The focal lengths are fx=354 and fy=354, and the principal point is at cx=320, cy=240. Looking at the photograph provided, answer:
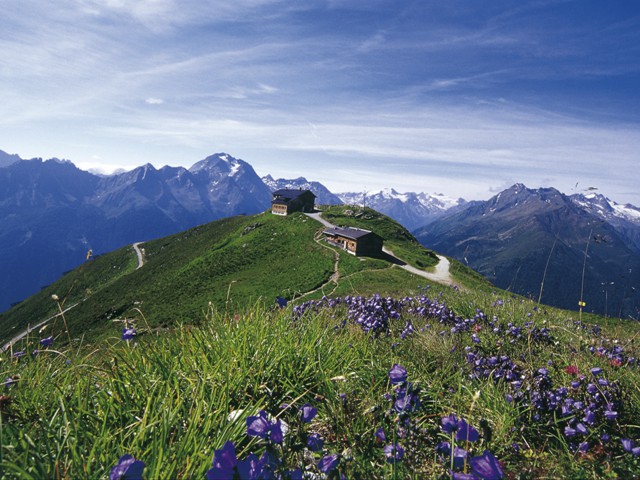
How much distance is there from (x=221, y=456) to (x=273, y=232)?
78.2 meters

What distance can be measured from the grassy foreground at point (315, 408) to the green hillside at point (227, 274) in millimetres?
23688

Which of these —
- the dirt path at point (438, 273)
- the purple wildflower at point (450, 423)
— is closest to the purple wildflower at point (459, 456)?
the purple wildflower at point (450, 423)

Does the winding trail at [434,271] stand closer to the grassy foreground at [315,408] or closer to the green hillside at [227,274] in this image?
the green hillside at [227,274]

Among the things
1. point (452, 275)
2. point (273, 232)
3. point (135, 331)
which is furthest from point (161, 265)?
point (135, 331)

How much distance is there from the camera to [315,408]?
242 cm

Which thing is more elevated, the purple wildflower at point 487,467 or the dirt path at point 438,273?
the purple wildflower at point 487,467

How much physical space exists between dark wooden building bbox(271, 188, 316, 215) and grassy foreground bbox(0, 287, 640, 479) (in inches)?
3754

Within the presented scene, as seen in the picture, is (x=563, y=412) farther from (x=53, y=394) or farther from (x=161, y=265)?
(x=161, y=265)

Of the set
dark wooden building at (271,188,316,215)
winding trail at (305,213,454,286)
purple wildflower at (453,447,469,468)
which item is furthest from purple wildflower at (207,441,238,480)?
dark wooden building at (271,188,316,215)

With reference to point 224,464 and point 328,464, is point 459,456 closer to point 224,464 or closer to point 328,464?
point 328,464

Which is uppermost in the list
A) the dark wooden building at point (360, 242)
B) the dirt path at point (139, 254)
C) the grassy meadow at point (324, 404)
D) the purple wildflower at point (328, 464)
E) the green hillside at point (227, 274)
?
the purple wildflower at point (328, 464)

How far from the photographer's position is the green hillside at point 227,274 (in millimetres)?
45875

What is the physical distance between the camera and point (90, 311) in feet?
199

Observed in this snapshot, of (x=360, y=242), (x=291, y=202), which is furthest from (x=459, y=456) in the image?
(x=291, y=202)
